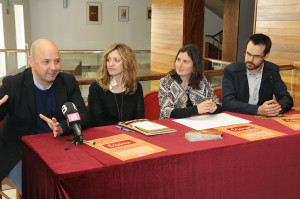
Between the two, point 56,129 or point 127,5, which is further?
point 127,5

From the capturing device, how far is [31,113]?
234 cm

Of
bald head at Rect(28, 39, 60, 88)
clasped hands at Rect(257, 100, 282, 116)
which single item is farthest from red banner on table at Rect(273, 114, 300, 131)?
bald head at Rect(28, 39, 60, 88)

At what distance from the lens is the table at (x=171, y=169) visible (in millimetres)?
1701

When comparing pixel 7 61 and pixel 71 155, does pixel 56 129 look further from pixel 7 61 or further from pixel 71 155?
pixel 7 61

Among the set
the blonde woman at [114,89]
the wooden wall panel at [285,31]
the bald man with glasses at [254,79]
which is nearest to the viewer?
the blonde woman at [114,89]

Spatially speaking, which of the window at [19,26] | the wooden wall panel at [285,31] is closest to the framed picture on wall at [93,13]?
the window at [19,26]

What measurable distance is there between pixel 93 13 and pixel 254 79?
40.9 ft

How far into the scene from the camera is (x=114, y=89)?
3.03 meters

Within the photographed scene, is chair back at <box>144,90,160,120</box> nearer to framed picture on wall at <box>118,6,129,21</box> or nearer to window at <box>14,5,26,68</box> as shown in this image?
window at <box>14,5,26,68</box>

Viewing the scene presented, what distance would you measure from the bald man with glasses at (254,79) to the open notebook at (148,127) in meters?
0.88

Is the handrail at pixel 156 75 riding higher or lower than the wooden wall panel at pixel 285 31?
lower

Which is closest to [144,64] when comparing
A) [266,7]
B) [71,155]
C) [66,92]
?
[266,7]

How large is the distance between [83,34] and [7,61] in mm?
7008

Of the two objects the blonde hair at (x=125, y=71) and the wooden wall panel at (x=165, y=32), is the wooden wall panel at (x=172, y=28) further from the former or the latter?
the blonde hair at (x=125, y=71)
